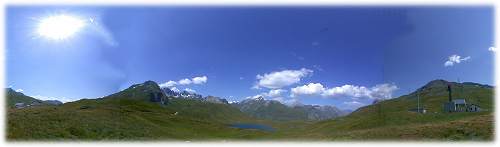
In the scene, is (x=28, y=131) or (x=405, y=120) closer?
(x=28, y=131)

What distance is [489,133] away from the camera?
39781 millimetres

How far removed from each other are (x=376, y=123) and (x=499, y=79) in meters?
60.9

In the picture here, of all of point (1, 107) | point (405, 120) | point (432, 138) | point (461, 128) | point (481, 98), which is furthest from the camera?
point (481, 98)

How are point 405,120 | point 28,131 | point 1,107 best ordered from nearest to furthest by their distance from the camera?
point 1,107 < point 28,131 < point 405,120

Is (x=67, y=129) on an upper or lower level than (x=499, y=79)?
lower

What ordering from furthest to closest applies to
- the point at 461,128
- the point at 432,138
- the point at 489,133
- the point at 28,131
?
the point at 461,128
the point at 432,138
the point at 489,133
the point at 28,131

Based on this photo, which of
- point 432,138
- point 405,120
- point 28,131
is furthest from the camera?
point 405,120

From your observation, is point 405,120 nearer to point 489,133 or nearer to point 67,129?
point 489,133

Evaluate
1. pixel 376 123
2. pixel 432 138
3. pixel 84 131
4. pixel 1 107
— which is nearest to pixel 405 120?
pixel 376 123

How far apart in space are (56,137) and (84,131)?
24.0 ft

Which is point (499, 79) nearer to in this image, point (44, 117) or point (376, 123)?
point (44, 117)

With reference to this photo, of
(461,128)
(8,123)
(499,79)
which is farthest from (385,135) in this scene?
(8,123)

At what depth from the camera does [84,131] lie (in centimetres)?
4459

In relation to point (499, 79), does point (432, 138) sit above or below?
below
